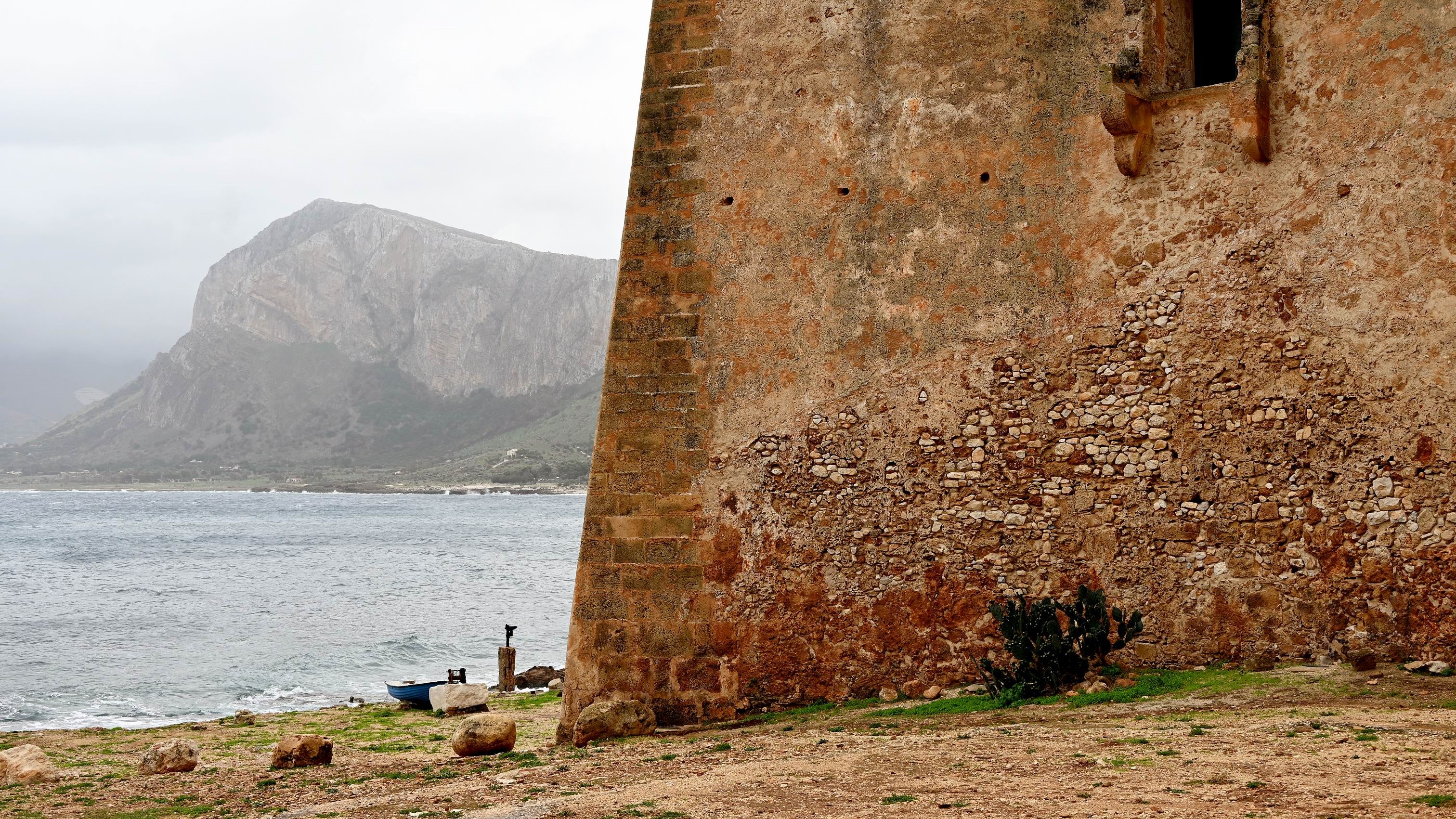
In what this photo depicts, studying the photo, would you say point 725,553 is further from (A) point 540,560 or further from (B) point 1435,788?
(A) point 540,560

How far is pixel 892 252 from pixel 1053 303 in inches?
50.8

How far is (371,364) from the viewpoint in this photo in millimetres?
182000

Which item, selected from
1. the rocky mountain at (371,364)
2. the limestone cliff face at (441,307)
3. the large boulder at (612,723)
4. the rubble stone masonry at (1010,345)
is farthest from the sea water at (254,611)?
the limestone cliff face at (441,307)

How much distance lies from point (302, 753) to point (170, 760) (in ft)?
5.82

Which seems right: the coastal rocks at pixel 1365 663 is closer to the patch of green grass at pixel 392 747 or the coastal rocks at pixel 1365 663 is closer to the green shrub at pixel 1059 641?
the green shrub at pixel 1059 641

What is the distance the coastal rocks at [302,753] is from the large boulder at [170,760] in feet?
4.44

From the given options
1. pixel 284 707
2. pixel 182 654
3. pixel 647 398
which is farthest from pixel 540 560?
pixel 647 398

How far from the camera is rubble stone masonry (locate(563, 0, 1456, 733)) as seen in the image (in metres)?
7.98

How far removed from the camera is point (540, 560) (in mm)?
63844

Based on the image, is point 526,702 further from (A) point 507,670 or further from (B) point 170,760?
(B) point 170,760

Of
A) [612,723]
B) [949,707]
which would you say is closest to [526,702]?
[612,723]

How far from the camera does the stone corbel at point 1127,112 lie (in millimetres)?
8367

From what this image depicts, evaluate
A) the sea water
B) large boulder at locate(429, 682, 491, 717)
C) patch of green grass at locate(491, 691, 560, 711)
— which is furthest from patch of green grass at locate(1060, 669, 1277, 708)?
the sea water

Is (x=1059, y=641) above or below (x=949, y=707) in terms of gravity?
above
